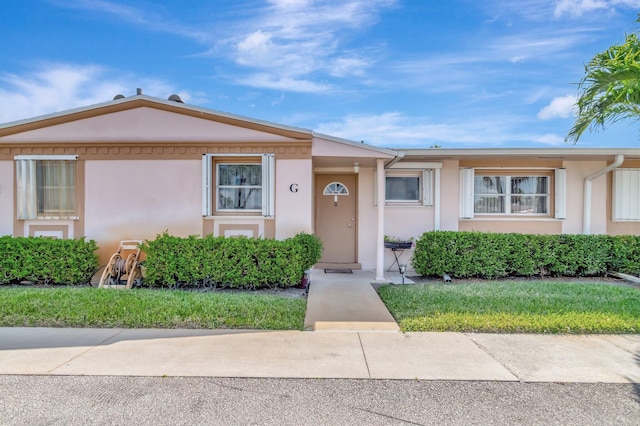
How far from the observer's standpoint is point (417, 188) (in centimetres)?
922

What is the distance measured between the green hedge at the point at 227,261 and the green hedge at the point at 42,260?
1400 millimetres

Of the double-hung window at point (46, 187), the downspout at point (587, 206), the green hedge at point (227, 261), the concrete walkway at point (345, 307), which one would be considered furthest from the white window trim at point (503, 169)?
the double-hung window at point (46, 187)

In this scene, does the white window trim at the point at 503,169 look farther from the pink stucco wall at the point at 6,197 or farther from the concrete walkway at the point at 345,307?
the pink stucco wall at the point at 6,197

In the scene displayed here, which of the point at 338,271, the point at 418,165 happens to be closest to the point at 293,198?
the point at 338,271

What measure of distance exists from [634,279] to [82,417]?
9.86m

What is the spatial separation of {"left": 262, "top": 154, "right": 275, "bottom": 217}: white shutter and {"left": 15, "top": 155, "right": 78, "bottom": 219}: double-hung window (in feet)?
13.3

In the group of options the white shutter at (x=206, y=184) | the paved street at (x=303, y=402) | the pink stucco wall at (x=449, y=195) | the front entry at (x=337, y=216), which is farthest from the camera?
the front entry at (x=337, y=216)

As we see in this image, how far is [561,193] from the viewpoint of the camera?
8836mm

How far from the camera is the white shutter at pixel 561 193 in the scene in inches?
348

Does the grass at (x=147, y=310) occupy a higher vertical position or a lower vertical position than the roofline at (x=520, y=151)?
lower

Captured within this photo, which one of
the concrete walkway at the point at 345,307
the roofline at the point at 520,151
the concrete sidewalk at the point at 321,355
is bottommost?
the concrete sidewalk at the point at 321,355

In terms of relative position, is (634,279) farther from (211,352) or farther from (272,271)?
(211,352)

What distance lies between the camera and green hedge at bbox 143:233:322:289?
6.78 metres

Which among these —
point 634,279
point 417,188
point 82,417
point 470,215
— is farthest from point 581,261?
point 82,417
